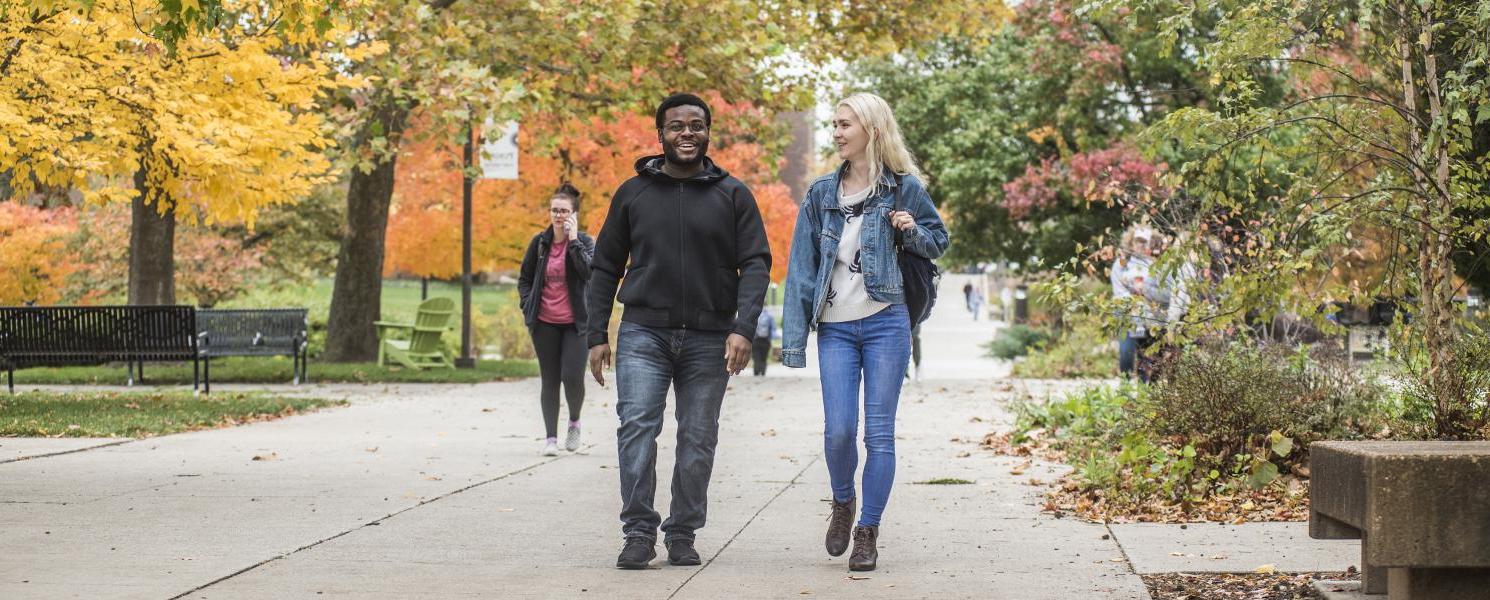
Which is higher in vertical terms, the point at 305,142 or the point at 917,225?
the point at 305,142

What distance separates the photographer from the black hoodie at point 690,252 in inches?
254

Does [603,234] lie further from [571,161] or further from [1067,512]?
[571,161]

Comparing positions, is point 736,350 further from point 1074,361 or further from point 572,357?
point 1074,361

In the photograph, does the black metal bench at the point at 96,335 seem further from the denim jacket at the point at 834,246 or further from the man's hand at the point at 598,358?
the denim jacket at the point at 834,246

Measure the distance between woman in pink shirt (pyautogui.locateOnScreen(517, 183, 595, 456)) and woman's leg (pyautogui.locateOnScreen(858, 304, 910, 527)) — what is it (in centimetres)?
430

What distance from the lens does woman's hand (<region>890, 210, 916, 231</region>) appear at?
6.26 m

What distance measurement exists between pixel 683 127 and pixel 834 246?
28.7 inches

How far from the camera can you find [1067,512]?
8039 millimetres

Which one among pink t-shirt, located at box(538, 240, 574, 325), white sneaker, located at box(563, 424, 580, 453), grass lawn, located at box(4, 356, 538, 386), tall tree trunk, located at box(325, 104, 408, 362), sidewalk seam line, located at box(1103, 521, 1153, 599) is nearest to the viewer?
sidewalk seam line, located at box(1103, 521, 1153, 599)

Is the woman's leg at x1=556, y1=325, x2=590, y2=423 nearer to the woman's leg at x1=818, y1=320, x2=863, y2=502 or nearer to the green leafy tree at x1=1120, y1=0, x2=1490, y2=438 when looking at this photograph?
the green leafy tree at x1=1120, y1=0, x2=1490, y2=438

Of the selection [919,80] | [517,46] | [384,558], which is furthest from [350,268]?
[384,558]

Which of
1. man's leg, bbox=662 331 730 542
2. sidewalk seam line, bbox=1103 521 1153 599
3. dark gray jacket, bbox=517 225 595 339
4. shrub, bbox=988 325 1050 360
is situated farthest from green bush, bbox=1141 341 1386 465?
shrub, bbox=988 325 1050 360

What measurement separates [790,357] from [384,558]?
1.76m

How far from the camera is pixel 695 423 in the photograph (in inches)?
258
